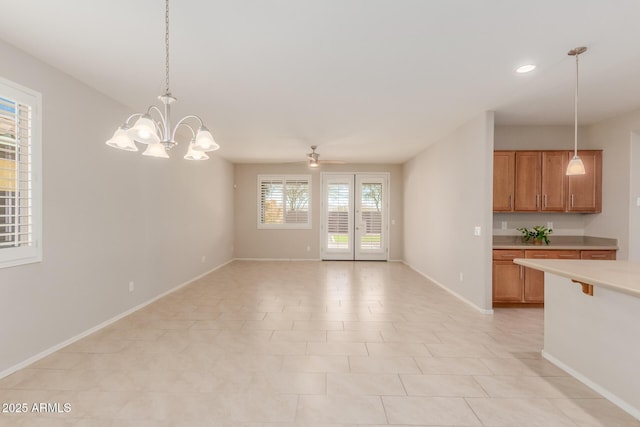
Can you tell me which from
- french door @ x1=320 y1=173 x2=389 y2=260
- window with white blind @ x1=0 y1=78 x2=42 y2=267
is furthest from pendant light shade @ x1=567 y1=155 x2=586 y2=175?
french door @ x1=320 y1=173 x2=389 y2=260

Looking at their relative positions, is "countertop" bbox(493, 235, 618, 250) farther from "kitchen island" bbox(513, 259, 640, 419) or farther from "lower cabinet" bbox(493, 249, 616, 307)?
"kitchen island" bbox(513, 259, 640, 419)

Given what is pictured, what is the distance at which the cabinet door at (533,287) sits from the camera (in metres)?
4.35

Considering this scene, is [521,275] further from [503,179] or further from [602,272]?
[602,272]

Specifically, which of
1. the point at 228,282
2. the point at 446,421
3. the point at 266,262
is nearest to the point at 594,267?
the point at 446,421

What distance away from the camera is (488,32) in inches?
93.4

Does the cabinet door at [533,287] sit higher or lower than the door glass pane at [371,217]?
lower

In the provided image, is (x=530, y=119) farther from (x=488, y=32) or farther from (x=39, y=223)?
(x=39, y=223)

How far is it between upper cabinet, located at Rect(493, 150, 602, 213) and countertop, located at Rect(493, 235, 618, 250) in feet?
1.64

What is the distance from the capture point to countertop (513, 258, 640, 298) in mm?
1884

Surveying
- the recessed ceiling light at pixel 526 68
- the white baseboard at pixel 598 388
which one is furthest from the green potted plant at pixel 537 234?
the recessed ceiling light at pixel 526 68

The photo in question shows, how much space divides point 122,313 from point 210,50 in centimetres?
336

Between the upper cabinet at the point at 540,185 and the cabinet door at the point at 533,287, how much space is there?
0.95m

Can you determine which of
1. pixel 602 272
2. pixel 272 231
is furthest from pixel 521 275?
pixel 272 231

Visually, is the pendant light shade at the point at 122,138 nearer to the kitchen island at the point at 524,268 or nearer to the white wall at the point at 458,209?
the white wall at the point at 458,209
